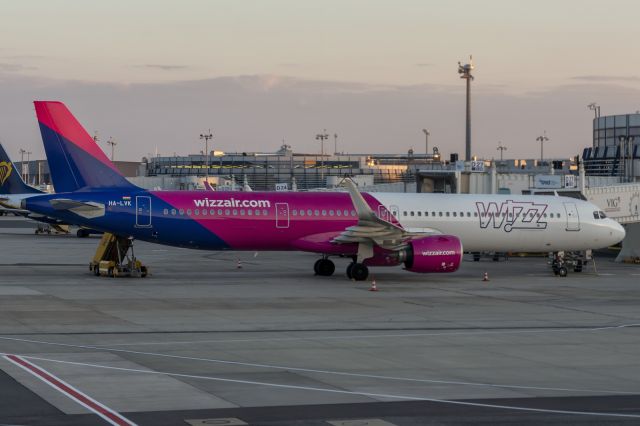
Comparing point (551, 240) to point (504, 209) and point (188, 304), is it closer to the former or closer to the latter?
point (504, 209)

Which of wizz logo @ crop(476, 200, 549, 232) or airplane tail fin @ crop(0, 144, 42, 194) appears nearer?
wizz logo @ crop(476, 200, 549, 232)

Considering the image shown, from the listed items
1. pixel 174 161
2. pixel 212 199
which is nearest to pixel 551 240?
pixel 212 199

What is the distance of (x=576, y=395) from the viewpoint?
17500 mm

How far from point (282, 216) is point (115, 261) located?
6.99 meters

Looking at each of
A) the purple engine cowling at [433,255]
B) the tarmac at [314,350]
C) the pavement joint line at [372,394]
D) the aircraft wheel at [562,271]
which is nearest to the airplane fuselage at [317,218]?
the aircraft wheel at [562,271]

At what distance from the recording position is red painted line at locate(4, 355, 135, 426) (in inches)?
585

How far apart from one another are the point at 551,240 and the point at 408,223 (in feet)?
22.4

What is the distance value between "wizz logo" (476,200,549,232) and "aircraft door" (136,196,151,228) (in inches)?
553

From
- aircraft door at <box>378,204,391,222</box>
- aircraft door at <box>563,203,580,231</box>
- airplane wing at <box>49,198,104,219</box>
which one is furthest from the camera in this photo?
aircraft door at <box>563,203,580,231</box>

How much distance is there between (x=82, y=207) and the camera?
39.1m

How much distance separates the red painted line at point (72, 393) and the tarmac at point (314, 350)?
4 cm

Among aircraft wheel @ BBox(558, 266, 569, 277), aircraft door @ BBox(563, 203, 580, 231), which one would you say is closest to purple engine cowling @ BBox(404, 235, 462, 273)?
aircraft door @ BBox(563, 203, 580, 231)

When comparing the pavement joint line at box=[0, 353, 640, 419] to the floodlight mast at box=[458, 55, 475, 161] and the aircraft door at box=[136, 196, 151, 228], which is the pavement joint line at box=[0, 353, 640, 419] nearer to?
the aircraft door at box=[136, 196, 151, 228]

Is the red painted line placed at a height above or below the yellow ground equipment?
below
